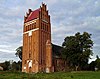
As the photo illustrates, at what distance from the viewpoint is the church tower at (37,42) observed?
64581mm

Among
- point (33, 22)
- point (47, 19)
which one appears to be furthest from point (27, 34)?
point (47, 19)

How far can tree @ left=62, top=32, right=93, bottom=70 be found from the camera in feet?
205

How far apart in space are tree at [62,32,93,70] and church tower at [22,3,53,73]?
6.88m

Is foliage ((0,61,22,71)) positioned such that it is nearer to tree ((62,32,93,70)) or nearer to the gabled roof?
the gabled roof

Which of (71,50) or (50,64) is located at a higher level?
(71,50)

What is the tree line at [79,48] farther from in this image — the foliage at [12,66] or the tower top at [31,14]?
the foliage at [12,66]

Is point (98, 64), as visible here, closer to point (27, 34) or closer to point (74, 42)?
point (74, 42)

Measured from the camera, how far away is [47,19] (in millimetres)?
72062

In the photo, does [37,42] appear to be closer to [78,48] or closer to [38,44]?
[38,44]

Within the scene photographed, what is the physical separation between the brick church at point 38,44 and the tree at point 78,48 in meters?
6.62

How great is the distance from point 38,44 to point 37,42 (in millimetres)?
880

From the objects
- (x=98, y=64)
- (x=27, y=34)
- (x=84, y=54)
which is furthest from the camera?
(x=98, y=64)

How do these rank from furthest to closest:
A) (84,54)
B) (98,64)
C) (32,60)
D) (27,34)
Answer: (98,64), (27,34), (32,60), (84,54)

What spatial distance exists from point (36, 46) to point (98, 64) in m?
32.8
